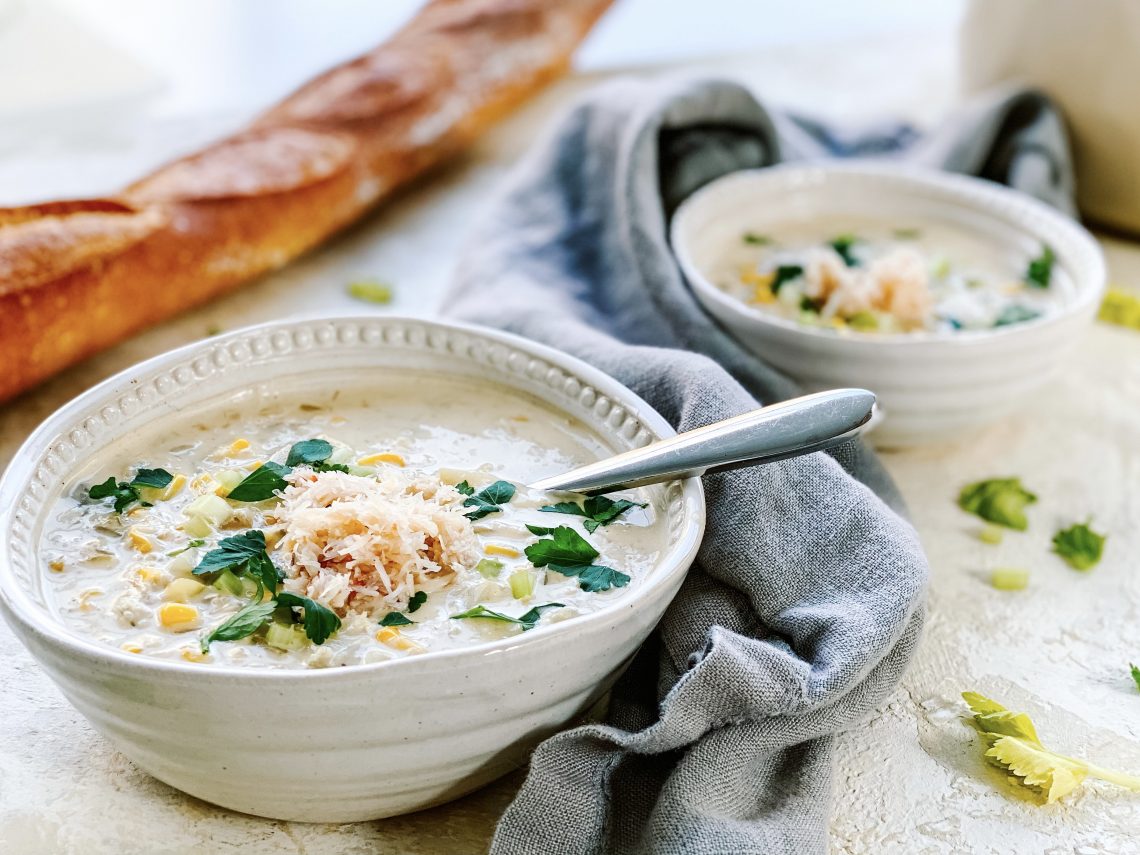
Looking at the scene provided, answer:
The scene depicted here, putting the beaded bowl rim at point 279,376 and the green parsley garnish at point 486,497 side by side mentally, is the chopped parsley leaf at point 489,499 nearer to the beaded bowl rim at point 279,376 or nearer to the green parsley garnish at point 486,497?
the green parsley garnish at point 486,497

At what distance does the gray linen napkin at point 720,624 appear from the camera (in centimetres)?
133

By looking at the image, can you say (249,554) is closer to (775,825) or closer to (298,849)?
(298,849)

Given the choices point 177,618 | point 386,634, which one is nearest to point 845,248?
point 386,634

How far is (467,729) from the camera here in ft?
4.18

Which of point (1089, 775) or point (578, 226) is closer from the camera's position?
point (1089, 775)

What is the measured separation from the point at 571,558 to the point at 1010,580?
2.43 feet

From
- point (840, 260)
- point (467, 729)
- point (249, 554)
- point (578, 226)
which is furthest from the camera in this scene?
point (578, 226)

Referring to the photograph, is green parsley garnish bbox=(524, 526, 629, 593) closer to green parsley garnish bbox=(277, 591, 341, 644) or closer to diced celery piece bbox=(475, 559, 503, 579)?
diced celery piece bbox=(475, 559, 503, 579)

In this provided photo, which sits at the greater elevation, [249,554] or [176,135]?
[249,554]

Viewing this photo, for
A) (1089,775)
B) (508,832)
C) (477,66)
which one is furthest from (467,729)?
(477,66)

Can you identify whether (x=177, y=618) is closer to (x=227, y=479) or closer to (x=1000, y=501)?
(x=227, y=479)

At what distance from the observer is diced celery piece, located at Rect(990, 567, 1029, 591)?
5.99ft

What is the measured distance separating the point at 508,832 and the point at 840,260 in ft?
4.44

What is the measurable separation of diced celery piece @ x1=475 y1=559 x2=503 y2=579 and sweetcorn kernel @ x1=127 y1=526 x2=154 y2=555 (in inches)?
14.8
